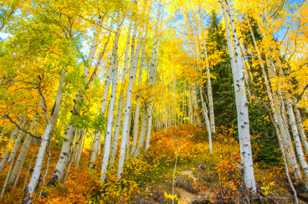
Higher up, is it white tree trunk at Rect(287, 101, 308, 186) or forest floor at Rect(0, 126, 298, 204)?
white tree trunk at Rect(287, 101, 308, 186)

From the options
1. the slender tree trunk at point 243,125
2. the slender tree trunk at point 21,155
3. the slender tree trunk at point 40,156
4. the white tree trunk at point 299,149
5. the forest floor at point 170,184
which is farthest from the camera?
the slender tree trunk at point 21,155

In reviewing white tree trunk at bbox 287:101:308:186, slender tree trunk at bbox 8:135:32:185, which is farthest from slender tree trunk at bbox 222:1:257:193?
slender tree trunk at bbox 8:135:32:185

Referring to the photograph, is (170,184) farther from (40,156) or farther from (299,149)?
(299,149)

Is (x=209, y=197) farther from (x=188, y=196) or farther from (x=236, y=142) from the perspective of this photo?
(x=236, y=142)

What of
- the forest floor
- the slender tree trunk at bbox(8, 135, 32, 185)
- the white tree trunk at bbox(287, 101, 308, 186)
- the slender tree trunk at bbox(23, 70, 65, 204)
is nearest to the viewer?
the slender tree trunk at bbox(23, 70, 65, 204)

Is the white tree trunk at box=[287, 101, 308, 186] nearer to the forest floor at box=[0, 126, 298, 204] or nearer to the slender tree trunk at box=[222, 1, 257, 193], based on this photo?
the forest floor at box=[0, 126, 298, 204]

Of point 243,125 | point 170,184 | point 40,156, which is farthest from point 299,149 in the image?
point 40,156

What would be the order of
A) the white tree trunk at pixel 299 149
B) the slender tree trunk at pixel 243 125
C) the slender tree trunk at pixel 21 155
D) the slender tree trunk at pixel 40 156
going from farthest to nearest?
1. the slender tree trunk at pixel 21 155
2. the white tree trunk at pixel 299 149
3. the slender tree trunk at pixel 40 156
4. the slender tree trunk at pixel 243 125

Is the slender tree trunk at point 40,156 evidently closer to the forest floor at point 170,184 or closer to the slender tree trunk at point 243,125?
the forest floor at point 170,184

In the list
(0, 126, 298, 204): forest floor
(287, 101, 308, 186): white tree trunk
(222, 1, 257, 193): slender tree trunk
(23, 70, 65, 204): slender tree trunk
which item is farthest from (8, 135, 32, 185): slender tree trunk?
(287, 101, 308, 186): white tree trunk

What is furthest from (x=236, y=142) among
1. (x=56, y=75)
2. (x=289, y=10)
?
(x=56, y=75)

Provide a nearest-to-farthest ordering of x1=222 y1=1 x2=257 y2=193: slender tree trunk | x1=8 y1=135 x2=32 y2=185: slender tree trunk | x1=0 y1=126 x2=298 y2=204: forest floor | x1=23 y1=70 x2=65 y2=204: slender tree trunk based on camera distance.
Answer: x1=222 y1=1 x2=257 y2=193: slender tree trunk
x1=23 y1=70 x2=65 y2=204: slender tree trunk
x1=0 y1=126 x2=298 y2=204: forest floor
x1=8 y1=135 x2=32 y2=185: slender tree trunk

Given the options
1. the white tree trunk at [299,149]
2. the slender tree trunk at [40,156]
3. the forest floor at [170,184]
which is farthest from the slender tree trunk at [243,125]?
the slender tree trunk at [40,156]

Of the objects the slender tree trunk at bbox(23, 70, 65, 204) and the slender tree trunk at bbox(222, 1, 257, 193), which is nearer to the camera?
the slender tree trunk at bbox(222, 1, 257, 193)
